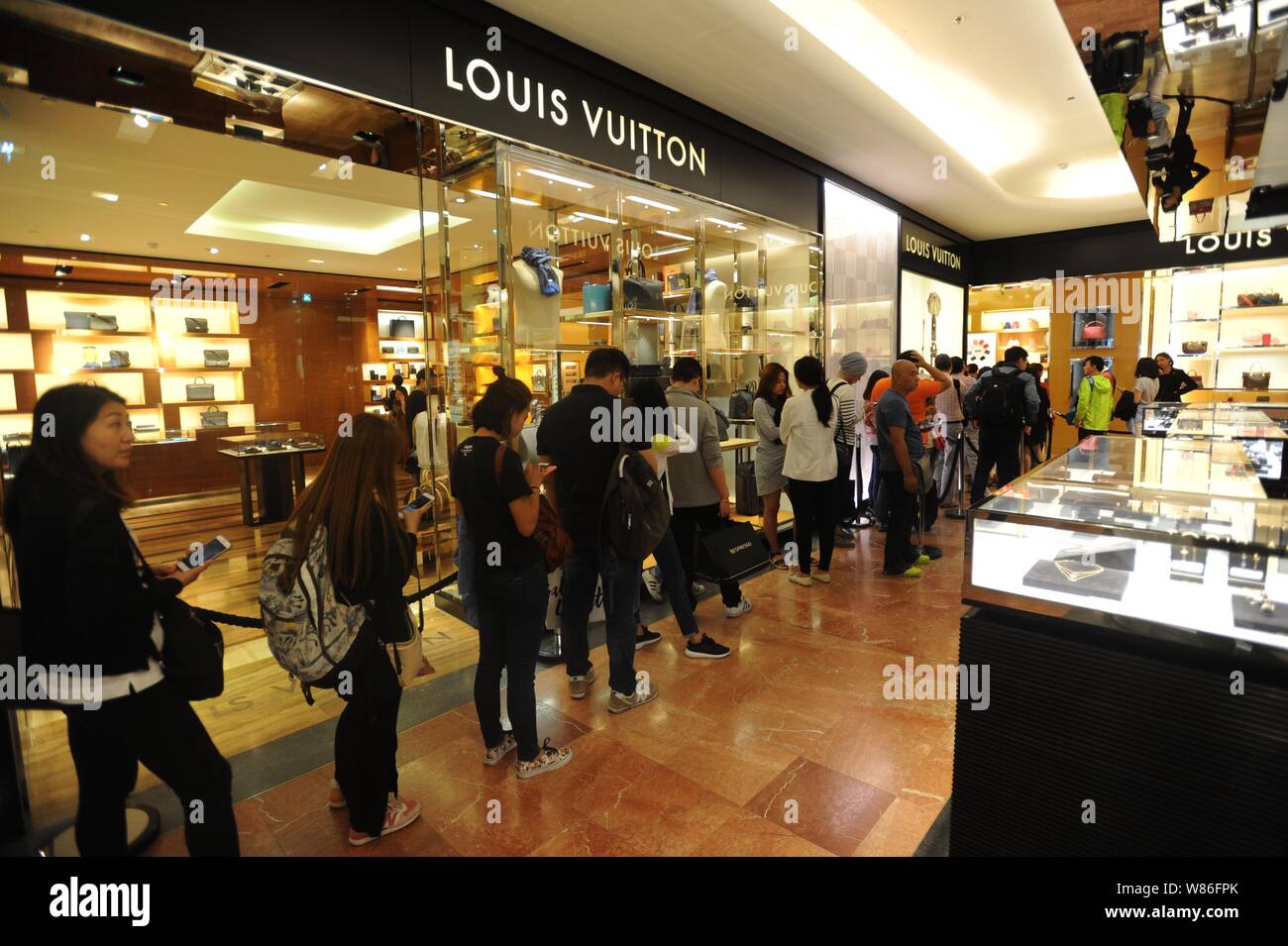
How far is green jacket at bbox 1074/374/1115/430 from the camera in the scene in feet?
26.0

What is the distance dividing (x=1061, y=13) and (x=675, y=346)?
3312mm

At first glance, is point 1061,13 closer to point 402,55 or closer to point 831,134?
point 831,134

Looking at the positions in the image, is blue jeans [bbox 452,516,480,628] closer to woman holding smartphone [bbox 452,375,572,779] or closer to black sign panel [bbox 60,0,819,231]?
woman holding smartphone [bbox 452,375,572,779]

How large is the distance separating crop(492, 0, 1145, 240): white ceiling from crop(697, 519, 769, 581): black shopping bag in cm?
291

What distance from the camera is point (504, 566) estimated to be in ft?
7.91

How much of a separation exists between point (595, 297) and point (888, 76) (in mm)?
3017

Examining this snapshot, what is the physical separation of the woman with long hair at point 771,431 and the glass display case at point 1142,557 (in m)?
2.84

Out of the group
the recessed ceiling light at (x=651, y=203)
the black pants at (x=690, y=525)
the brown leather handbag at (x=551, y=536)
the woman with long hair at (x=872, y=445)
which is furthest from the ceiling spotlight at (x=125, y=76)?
the woman with long hair at (x=872, y=445)

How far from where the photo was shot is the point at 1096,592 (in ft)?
5.34

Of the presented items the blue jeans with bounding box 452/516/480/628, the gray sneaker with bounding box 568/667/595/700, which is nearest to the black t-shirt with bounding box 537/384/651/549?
the blue jeans with bounding box 452/516/480/628

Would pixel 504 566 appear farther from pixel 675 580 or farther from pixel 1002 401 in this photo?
pixel 1002 401
